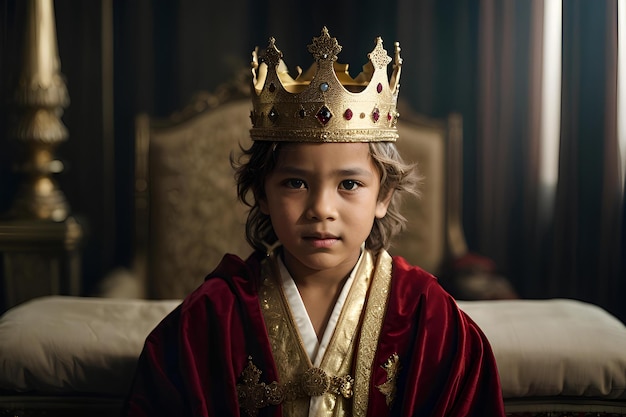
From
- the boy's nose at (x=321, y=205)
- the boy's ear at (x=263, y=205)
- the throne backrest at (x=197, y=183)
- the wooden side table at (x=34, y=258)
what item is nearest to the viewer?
the boy's nose at (x=321, y=205)

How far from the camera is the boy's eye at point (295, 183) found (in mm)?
1194

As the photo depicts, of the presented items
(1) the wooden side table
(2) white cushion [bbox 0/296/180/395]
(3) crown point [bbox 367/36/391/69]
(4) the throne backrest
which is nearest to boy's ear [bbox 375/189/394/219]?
(3) crown point [bbox 367/36/391/69]

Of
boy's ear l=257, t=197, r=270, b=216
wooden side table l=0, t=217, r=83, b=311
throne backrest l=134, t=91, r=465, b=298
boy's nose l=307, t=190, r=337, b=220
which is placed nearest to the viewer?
boy's nose l=307, t=190, r=337, b=220

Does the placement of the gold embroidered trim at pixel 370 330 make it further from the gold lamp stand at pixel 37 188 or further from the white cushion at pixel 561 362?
the gold lamp stand at pixel 37 188

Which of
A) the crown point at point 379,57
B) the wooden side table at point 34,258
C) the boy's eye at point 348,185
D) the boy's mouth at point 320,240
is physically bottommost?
the wooden side table at point 34,258

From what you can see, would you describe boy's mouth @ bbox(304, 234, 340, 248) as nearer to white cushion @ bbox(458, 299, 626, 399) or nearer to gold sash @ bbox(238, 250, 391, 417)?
gold sash @ bbox(238, 250, 391, 417)

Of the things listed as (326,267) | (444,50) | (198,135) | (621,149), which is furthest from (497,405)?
(444,50)

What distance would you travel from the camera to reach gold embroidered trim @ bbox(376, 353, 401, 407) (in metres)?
1.20

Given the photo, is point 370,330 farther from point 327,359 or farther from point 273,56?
point 273,56

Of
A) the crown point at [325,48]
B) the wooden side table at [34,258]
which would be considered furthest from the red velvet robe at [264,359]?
the wooden side table at [34,258]

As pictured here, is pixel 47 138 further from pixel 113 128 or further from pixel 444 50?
pixel 444 50

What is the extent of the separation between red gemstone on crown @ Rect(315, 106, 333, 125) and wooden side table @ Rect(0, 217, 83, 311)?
1.28m

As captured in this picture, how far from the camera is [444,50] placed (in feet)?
8.77

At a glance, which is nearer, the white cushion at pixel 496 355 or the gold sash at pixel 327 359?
the gold sash at pixel 327 359
